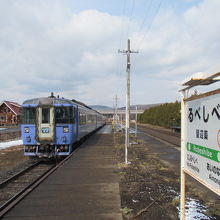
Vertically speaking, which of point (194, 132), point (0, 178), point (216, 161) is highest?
point (194, 132)

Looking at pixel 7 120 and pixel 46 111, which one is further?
pixel 7 120

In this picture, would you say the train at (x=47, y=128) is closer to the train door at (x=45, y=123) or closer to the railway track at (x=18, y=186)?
the train door at (x=45, y=123)

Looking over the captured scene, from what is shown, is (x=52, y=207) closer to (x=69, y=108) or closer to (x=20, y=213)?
(x=20, y=213)

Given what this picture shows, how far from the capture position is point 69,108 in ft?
40.2

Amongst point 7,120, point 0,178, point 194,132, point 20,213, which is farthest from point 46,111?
point 7,120

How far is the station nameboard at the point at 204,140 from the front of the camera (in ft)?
9.49

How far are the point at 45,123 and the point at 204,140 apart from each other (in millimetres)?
9693

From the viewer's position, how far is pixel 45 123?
1195 centimetres

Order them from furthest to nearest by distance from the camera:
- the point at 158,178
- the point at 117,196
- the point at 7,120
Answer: the point at 7,120, the point at 158,178, the point at 117,196

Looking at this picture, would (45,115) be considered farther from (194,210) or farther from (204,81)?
(204,81)

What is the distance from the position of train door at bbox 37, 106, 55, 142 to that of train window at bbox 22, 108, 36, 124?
0.78 ft

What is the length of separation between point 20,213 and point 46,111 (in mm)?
7388

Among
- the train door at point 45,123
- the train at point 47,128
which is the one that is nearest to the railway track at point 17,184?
the train at point 47,128

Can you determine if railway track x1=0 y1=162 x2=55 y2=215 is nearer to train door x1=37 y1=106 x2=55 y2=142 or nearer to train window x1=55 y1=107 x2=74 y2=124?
train door x1=37 y1=106 x2=55 y2=142
